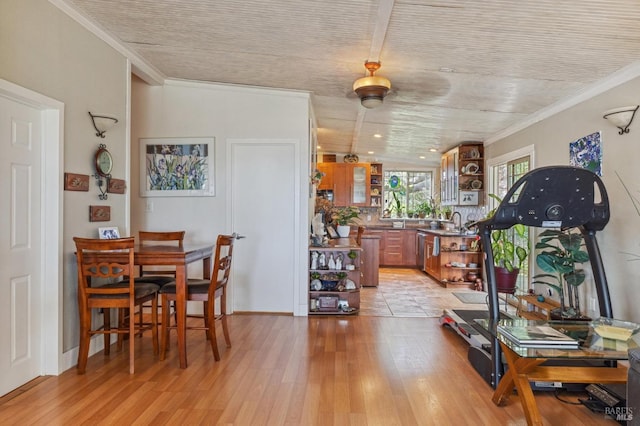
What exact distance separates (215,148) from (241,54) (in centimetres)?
129

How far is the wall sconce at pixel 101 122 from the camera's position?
121 inches

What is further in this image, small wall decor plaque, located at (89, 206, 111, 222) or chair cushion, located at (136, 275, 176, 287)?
chair cushion, located at (136, 275, 176, 287)

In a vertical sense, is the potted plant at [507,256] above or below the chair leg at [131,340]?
above

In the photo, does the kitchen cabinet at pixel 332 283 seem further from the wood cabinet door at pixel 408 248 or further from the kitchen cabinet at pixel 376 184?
the kitchen cabinet at pixel 376 184

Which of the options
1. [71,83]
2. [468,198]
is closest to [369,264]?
[468,198]

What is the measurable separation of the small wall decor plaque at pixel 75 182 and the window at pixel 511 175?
4673 millimetres

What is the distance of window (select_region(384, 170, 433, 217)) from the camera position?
873 centimetres

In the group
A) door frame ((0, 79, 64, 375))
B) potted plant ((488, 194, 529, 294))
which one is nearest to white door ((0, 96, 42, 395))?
door frame ((0, 79, 64, 375))

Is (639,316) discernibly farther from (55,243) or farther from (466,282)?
(55,243)

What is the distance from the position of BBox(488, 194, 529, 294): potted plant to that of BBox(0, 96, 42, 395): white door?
3.91 m

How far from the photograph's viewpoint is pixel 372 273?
6.02 metres

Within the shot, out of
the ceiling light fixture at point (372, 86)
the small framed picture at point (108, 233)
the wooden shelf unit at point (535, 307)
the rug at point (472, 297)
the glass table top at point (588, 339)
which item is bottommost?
the rug at point (472, 297)

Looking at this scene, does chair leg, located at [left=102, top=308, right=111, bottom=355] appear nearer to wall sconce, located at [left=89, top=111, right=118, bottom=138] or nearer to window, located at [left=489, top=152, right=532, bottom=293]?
wall sconce, located at [left=89, top=111, right=118, bottom=138]

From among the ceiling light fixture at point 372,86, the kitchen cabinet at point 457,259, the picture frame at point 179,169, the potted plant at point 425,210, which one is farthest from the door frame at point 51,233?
the potted plant at point 425,210
